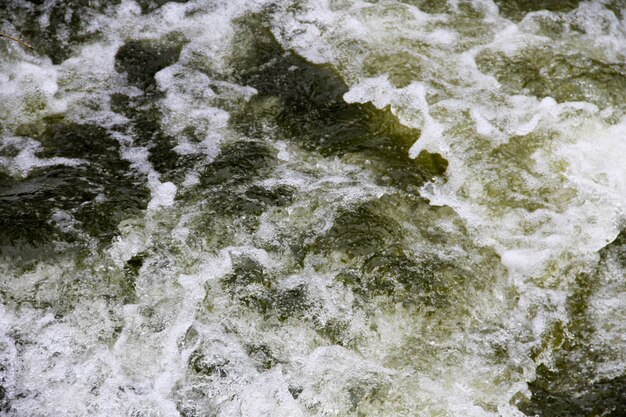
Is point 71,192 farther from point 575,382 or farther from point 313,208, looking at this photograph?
point 575,382

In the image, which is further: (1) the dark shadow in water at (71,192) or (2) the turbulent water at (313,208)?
(1) the dark shadow in water at (71,192)

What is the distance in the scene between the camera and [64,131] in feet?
12.1

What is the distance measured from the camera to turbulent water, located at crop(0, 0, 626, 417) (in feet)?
9.12

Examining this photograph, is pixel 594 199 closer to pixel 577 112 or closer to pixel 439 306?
pixel 577 112

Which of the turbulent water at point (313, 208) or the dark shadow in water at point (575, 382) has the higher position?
the turbulent water at point (313, 208)

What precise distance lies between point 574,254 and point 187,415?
77.2 inches

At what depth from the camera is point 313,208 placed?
3312 mm

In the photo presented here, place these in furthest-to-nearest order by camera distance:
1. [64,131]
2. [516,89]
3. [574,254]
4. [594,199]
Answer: [516,89] < [64,131] < [594,199] < [574,254]

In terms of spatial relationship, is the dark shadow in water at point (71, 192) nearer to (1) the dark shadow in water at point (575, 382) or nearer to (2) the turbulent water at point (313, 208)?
(2) the turbulent water at point (313, 208)

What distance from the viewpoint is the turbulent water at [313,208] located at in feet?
9.12

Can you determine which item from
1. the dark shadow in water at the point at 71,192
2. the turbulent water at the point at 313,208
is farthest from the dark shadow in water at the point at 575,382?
the dark shadow in water at the point at 71,192

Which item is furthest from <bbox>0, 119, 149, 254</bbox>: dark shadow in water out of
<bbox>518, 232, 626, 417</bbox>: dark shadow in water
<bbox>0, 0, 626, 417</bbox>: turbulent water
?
<bbox>518, 232, 626, 417</bbox>: dark shadow in water

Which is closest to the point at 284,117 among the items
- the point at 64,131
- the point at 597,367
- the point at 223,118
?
the point at 223,118

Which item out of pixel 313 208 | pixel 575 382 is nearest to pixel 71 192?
pixel 313 208
